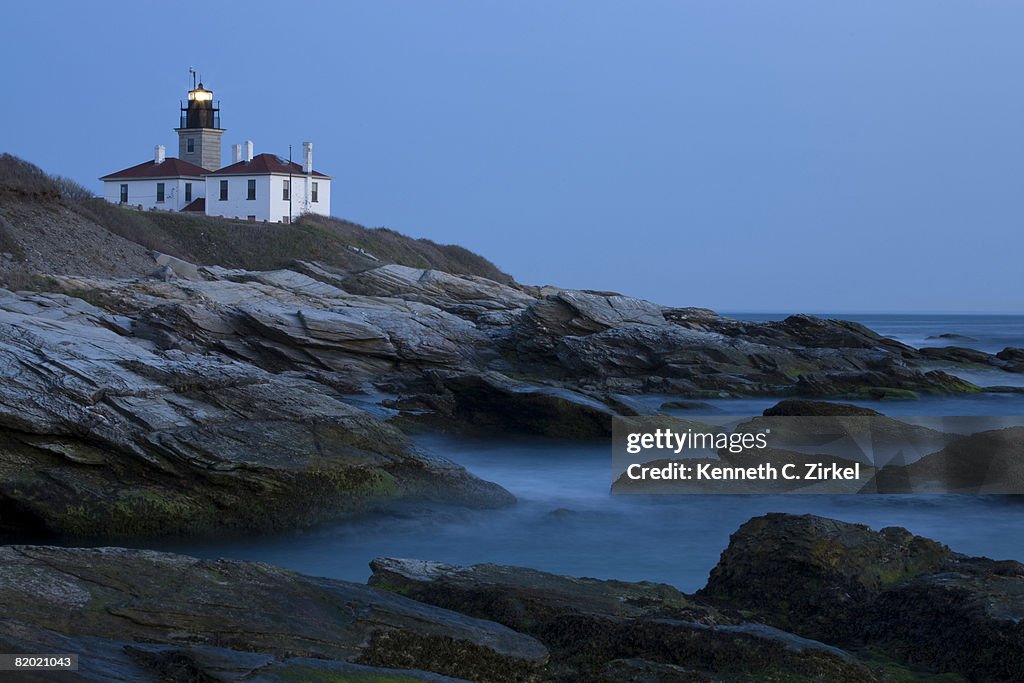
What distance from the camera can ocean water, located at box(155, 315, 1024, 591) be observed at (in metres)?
11.6

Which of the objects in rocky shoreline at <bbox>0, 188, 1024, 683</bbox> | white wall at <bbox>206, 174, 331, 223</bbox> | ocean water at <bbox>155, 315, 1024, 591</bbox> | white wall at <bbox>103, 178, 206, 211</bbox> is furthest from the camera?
white wall at <bbox>103, 178, 206, 211</bbox>

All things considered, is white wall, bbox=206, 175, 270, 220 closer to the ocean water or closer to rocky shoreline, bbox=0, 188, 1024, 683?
rocky shoreline, bbox=0, 188, 1024, 683

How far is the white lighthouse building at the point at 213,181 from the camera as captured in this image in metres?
66.9

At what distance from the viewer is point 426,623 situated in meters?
6.36

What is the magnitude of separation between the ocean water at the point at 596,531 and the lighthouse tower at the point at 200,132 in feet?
200

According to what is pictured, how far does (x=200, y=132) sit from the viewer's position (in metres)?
71.9

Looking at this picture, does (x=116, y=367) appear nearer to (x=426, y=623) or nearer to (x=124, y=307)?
(x=426, y=623)

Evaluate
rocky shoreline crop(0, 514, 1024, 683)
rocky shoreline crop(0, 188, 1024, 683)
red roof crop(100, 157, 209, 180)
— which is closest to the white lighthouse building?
red roof crop(100, 157, 209, 180)

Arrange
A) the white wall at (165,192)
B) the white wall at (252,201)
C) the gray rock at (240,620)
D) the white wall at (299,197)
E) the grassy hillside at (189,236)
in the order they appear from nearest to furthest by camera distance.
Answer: the gray rock at (240,620) → the grassy hillside at (189,236) → the white wall at (252,201) → the white wall at (299,197) → the white wall at (165,192)
